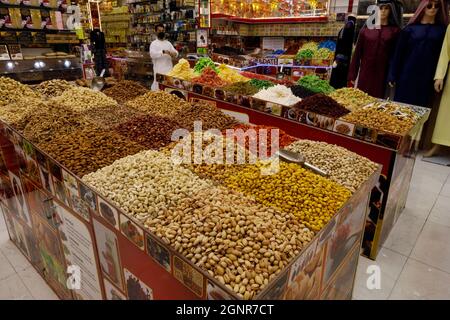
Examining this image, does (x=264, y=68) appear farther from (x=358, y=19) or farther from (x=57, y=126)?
(x=57, y=126)

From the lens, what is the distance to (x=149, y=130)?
1.95m

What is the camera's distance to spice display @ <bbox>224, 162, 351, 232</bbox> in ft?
3.98

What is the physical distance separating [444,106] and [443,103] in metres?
0.04

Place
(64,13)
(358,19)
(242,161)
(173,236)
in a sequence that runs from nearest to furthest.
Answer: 1. (173,236)
2. (242,161)
3. (358,19)
4. (64,13)

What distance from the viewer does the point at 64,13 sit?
566 centimetres

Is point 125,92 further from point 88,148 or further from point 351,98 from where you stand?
point 351,98

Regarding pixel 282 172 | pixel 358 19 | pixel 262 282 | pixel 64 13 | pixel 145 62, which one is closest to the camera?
Result: pixel 262 282

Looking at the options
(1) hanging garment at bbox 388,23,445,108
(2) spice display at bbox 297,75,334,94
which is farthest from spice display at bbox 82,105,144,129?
(1) hanging garment at bbox 388,23,445,108

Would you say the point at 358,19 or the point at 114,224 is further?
the point at 358,19

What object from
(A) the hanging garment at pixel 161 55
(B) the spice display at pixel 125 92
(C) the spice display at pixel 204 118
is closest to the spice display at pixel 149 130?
(C) the spice display at pixel 204 118

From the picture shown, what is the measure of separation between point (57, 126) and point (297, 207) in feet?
4.97

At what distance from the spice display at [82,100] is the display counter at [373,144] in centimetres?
125

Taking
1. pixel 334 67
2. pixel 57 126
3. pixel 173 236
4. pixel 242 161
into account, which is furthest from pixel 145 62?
pixel 173 236

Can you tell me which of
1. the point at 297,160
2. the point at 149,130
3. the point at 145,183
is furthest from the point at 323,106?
the point at 145,183
